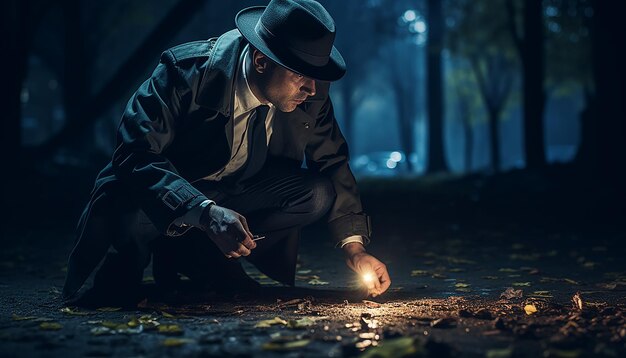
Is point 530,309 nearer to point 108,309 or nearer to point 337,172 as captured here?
point 337,172

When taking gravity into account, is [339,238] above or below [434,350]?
above

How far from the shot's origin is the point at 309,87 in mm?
4406

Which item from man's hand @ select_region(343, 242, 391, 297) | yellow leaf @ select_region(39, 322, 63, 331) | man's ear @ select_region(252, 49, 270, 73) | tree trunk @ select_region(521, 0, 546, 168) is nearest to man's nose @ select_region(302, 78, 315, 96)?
man's ear @ select_region(252, 49, 270, 73)

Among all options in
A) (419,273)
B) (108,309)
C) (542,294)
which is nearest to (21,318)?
(108,309)

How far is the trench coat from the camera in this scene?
13.7ft

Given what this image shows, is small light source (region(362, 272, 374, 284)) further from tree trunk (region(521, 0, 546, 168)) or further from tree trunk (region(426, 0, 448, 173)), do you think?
tree trunk (region(426, 0, 448, 173))

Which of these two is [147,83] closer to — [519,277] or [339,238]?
[339,238]

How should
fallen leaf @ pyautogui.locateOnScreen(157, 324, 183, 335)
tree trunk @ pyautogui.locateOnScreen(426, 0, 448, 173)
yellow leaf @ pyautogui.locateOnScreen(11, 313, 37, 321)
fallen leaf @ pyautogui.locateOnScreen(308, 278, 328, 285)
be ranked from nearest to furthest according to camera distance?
fallen leaf @ pyautogui.locateOnScreen(157, 324, 183, 335) → yellow leaf @ pyautogui.locateOnScreen(11, 313, 37, 321) → fallen leaf @ pyautogui.locateOnScreen(308, 278, 328, 285) → tree trunk @ pyautogui.locateOnScreen(426, 0, 448, 173)

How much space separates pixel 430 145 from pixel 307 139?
74.0ft

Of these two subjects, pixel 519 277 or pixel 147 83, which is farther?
pixel 519 277

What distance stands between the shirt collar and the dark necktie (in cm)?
6

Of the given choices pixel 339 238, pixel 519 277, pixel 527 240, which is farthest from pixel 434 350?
pixel 527 240

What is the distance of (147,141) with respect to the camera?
4.20 meters

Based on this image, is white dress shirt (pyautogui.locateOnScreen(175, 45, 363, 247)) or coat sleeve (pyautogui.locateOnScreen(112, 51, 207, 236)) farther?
white dress shirt (pyautogui.locateOnScreen(175, 45, 363, 247))
